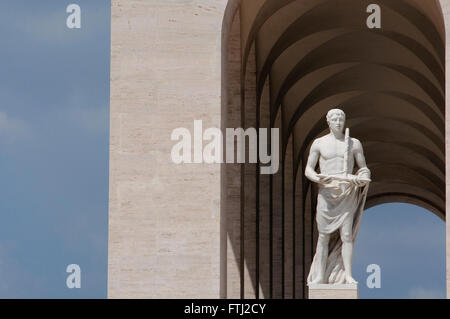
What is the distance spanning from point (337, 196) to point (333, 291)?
1666mm

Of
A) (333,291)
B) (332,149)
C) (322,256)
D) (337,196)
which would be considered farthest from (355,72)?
(333,291)

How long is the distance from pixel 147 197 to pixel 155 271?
1.32 metres

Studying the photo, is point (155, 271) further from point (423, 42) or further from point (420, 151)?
point (420, 151)

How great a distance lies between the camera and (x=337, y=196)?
21.5 metres

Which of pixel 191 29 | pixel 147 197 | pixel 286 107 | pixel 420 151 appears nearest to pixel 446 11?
pixel 191 29

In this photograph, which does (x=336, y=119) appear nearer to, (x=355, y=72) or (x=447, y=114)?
(x=447, y=114)

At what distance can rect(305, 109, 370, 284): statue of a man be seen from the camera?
70.1 ft

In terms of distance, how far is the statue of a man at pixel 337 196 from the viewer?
21359 millimetres

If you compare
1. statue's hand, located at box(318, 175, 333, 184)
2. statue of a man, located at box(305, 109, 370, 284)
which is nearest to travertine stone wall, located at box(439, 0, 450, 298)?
statue of a man, located at box(305, 109, 370, 284)

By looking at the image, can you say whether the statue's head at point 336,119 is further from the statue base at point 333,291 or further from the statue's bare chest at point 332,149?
the statue base at point 333,291

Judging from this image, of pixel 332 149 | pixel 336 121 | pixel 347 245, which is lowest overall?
pixel 347 245

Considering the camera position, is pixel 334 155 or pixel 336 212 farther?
pixel 336 212

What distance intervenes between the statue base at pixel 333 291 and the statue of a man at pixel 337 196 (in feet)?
0.64

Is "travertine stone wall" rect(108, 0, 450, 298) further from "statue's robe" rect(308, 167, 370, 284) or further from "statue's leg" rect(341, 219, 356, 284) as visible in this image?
"statue's leg" rect(341, 219, 356, 284)
